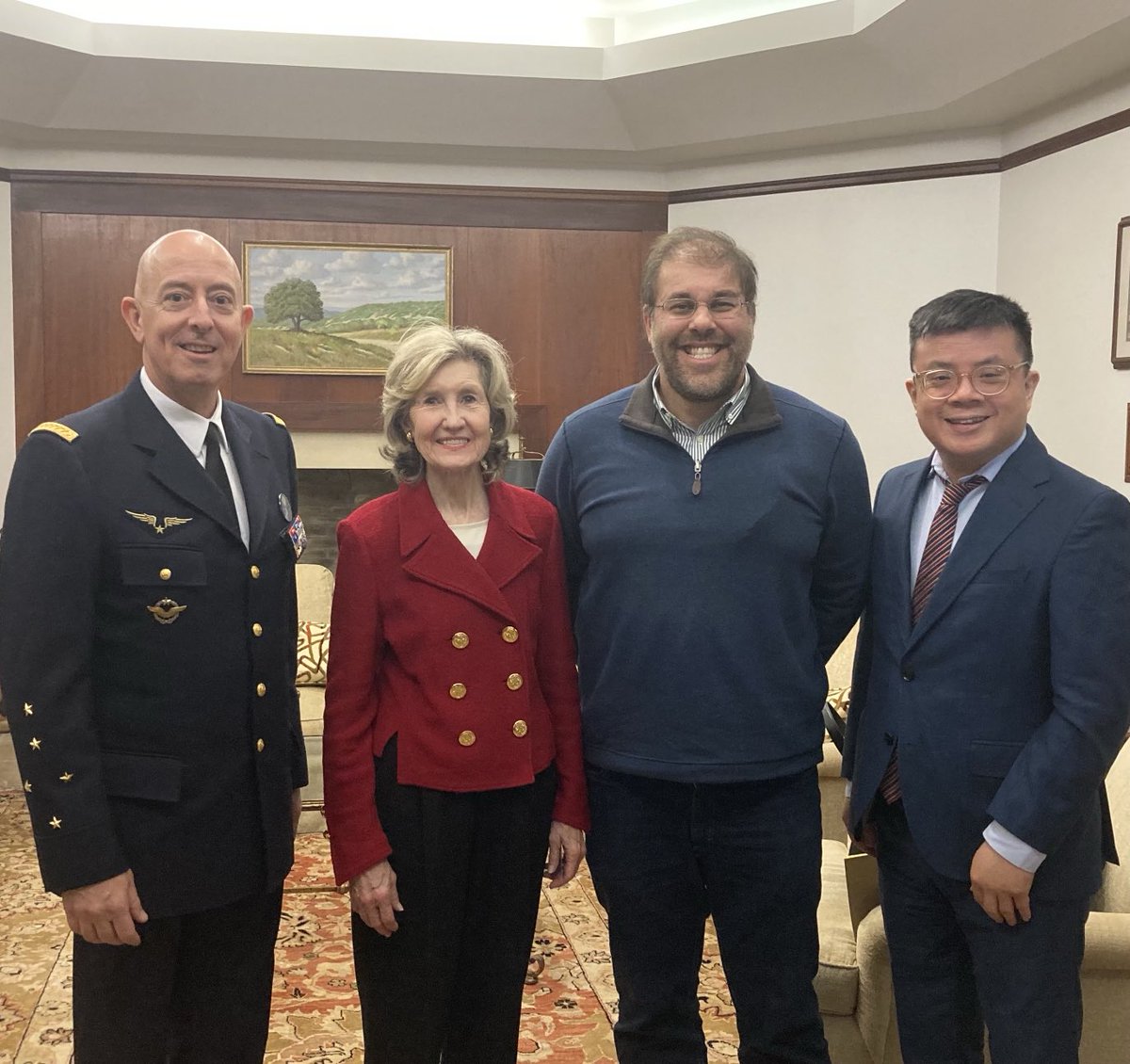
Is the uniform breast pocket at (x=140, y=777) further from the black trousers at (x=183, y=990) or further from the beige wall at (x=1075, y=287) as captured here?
the beige wall at (x=1075, y=287)

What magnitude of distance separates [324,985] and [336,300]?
3.72m

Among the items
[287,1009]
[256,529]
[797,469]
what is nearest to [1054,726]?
[797,469]

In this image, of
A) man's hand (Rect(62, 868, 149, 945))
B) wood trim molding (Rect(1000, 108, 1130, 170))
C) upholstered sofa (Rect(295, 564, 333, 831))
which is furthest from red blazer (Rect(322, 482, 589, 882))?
wood trim molding (Rect(1000, 108, 1130, 170))

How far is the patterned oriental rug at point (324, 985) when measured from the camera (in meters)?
3.00

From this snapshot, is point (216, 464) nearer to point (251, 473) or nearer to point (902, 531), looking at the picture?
point (251, 473)

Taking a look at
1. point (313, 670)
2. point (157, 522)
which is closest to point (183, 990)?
point (157, 522)

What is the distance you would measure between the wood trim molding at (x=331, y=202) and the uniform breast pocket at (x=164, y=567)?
14.7 feet

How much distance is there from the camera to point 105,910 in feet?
5.66

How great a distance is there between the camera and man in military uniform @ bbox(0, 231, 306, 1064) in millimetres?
1701

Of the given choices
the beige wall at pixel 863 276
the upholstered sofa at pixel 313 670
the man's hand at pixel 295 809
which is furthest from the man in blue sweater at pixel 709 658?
the beige wall at pixel 863 276

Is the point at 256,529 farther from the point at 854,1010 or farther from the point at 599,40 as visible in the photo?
the point at 599,40

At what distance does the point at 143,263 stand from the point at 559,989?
2426 millimetres

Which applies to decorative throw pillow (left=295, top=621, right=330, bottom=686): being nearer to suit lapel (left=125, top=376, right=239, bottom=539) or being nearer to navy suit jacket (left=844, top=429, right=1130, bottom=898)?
suit lapel (left=125, top=376, right=239, bottom=539)

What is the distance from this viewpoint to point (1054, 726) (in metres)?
1.78
